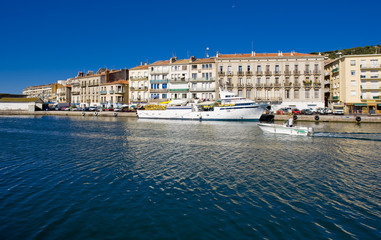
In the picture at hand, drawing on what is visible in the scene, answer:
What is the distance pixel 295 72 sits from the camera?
60.9 m

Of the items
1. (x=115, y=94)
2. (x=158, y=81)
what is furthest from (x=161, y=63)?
(x=115, y=94)

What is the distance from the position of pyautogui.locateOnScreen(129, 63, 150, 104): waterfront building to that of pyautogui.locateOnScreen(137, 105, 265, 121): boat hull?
1564cm

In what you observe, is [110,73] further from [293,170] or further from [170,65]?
[293,170]

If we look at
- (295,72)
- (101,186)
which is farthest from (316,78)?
(101,186)

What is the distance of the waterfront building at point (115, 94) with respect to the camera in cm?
7756

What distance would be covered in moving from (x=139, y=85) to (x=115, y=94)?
388 inches

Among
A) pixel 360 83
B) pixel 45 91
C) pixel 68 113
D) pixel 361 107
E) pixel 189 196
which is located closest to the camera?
pixel 189 196

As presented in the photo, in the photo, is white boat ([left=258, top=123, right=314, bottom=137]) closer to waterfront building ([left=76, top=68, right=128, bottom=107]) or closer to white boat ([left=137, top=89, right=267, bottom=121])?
white boat ([left=137, top=89, right=267, bottom=121])

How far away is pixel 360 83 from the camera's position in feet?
184

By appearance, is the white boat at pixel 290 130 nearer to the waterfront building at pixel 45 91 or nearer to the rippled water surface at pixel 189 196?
the rippled water surface at pixel 189 196

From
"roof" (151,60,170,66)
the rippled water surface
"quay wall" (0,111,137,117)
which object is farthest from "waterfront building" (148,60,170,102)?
the rippled water surface

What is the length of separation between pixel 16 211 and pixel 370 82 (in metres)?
67.4

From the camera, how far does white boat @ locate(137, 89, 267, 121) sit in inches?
1907

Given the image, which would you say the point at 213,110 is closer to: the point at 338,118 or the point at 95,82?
the point at 338,118
